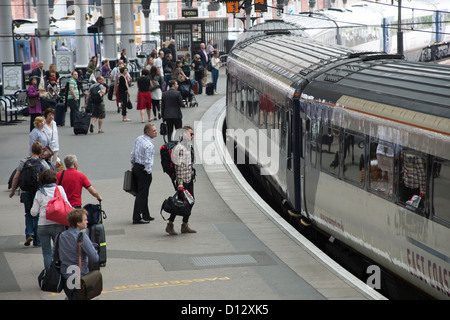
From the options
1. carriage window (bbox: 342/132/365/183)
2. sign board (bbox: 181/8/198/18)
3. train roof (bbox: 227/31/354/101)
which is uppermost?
sign board (bbox: 181/8/198/18)

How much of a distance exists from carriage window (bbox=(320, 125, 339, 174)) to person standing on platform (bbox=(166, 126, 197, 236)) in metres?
1.96

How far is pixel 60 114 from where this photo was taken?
1030 inches

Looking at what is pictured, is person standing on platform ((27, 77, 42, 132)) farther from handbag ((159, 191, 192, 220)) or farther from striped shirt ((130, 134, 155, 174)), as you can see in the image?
handbag ((159, 191, 192, 220))

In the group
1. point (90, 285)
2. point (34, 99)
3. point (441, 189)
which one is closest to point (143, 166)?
Result: point (90, 285)

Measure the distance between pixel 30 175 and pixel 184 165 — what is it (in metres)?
2.33

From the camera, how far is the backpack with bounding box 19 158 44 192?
11.8 m

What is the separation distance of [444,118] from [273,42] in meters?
11.7

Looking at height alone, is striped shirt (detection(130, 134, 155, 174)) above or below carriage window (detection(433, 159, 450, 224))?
below

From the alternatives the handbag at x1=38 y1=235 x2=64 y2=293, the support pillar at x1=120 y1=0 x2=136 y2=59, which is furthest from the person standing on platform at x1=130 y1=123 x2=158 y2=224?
the support pillar at x1=120 y1=0 x2=136 y2=59

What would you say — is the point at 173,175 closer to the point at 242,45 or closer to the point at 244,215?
the point at 244,215

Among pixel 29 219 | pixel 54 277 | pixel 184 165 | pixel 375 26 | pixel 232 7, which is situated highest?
pixel 232 7

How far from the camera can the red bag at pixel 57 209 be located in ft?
32.6

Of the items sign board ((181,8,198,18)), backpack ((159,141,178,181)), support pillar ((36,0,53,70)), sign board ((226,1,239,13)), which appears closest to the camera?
backpack ((159,141,178,181))

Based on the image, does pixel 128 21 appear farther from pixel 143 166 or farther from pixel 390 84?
pixel 390 84
